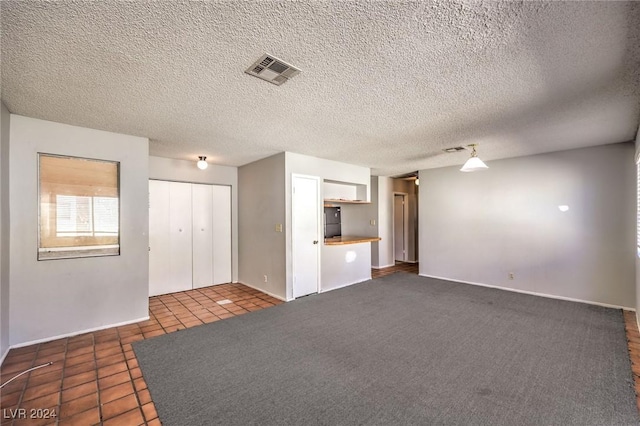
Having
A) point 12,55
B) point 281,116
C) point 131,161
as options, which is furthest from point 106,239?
point 281,116

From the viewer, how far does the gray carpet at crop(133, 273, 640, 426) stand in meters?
1.83

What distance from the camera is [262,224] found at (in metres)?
4.84

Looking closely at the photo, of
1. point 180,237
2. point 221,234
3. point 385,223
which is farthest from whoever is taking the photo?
point 385,223

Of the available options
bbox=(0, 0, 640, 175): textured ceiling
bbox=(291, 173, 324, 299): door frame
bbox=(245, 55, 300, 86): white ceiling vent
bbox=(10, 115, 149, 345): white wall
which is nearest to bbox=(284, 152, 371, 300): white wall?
bbox=(291, 173, 324, 299): door frame

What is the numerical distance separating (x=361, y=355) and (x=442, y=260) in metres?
3.88

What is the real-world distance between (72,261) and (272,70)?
3.18 m

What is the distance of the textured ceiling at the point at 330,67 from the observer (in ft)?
4.57

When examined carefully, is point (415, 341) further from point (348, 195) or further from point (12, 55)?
point (12, 55)

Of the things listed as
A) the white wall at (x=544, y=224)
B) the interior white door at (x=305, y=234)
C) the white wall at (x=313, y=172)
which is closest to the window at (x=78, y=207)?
the white wall at (x=313, y=172)

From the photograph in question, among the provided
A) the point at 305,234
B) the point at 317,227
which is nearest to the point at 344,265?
the point at 317,227

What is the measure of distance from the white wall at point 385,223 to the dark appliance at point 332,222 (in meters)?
1.02

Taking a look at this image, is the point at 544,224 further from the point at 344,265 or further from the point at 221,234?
the point at 221,234

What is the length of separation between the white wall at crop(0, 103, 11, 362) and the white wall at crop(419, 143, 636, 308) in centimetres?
641

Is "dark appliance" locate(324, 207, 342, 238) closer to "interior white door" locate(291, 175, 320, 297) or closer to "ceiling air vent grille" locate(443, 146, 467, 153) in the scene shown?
"interior white door" locate(291, 175, 320, 297)
